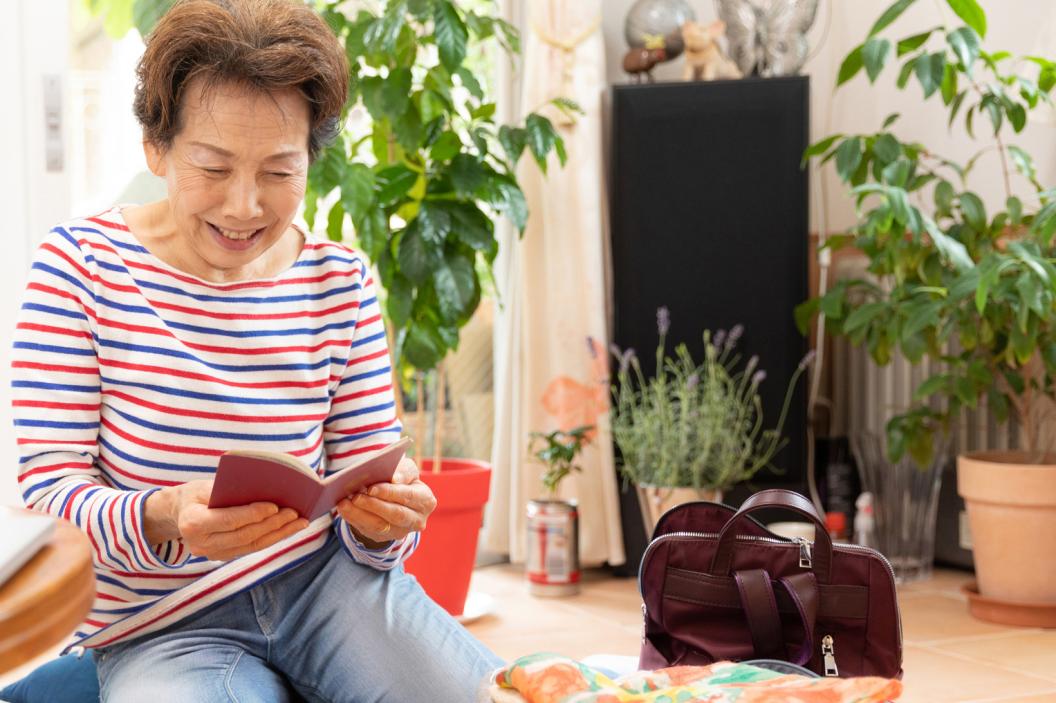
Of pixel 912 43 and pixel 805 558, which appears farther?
pixel 912 43

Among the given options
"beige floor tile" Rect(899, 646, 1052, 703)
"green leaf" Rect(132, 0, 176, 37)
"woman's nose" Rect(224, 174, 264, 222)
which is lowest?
"beige floor tile" Rect(899, 646, 1052, 703)

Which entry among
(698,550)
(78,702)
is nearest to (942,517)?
(698,550)

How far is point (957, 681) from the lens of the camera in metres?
2.34

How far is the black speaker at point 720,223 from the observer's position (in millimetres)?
3166

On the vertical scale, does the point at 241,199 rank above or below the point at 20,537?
above

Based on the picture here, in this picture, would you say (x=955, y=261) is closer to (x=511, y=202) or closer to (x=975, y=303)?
(x=975, y=303)

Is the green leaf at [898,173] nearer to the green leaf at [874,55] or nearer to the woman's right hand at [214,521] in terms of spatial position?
the green leaf at [874,55]

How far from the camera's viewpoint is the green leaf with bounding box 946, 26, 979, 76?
2564mm

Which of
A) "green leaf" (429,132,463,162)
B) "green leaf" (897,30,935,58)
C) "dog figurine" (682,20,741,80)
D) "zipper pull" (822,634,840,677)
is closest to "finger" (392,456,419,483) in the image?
"zipper pull" (822,634,840,677)

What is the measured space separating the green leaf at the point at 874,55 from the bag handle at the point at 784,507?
1426 millimetres

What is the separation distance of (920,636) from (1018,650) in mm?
200


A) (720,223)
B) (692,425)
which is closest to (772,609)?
(692,425)

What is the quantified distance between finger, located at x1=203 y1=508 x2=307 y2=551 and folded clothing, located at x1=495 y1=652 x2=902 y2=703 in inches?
10.6

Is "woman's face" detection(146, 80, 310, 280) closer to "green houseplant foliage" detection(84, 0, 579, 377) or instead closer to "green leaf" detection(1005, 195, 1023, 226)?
"green houseplant foliage" detection(84, 0, 579, 377)
